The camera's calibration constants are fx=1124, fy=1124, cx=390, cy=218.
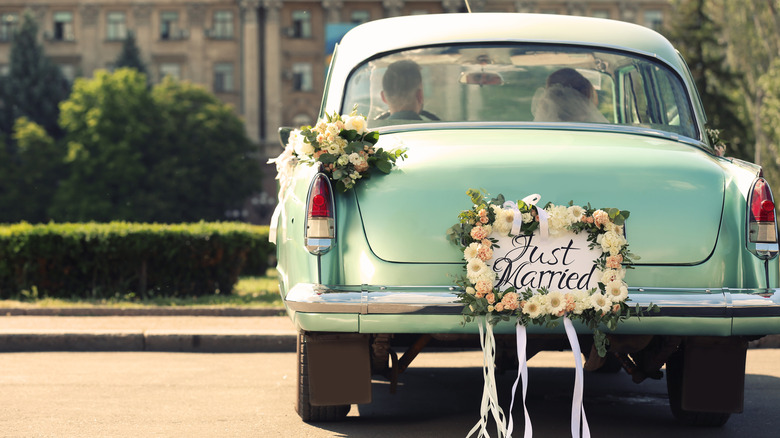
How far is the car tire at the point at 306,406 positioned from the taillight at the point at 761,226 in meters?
2.17

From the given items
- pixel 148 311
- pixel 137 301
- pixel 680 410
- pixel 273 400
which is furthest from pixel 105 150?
pixel 680 410

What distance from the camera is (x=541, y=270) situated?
4.82 meters

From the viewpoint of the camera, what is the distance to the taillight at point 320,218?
5.07 m

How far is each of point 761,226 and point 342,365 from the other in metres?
2.00

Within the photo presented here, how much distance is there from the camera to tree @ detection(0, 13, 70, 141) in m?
66.7

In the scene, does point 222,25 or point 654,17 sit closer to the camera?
point 222,25

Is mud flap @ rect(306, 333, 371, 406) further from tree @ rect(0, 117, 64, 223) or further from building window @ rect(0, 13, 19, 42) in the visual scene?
building window @ rect(0, 13, 19, 42)

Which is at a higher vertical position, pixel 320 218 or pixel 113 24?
pixel 113 24

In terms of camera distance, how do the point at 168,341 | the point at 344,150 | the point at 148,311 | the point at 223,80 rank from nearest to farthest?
the point at 344,150, the point at 168,341, the point at 148,311, the point at 223,80

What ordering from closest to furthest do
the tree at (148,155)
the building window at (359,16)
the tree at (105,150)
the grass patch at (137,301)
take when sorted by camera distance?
the grass patch at (137,301)
the tree at (105,150)
the tree at (148,155)
the building window at (359,16)

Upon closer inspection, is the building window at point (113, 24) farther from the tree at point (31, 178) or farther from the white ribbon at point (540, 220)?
the white ribbon at point (540, 220)

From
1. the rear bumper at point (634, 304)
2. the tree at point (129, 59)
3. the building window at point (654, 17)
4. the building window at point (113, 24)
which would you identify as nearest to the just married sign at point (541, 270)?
the rear bumper at point (634, 304)

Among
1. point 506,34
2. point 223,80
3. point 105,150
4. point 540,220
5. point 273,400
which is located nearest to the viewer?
point 540,220

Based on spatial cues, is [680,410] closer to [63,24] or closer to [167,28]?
[167,28]
